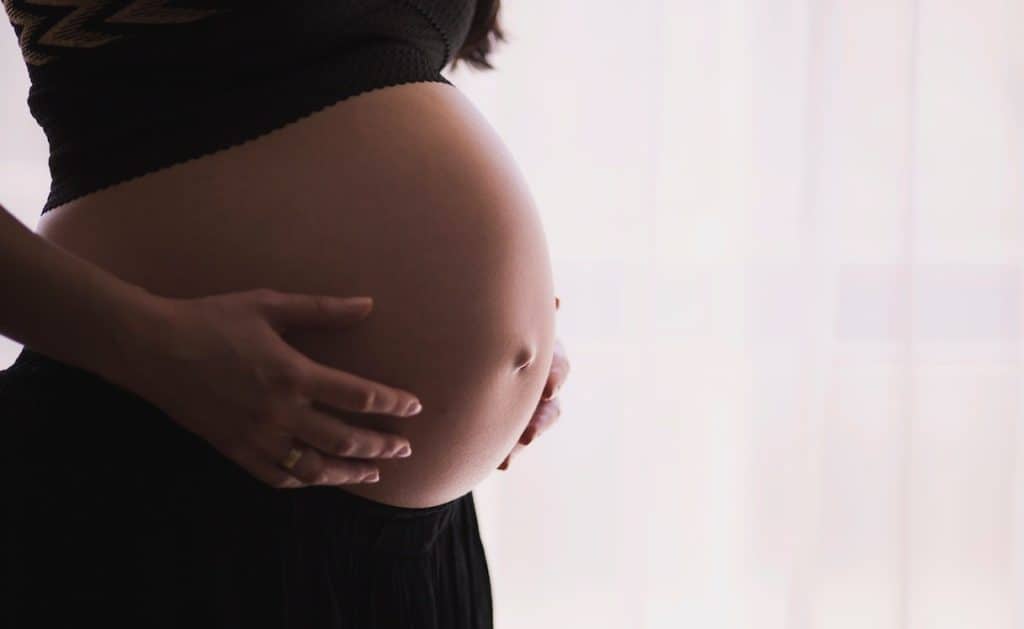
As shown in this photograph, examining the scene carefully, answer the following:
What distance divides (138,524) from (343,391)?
0.54 feet

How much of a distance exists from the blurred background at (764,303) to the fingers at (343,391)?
1.04 meters

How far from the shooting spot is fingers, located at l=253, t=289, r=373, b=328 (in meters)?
0.54

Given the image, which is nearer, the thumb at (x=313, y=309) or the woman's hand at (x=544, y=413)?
the thumb at (x=313, y=309)

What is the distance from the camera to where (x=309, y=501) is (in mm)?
611

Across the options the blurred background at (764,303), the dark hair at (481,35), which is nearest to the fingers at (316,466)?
the dark hair at (481,35)

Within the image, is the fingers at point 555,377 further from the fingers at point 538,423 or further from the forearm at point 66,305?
the forearm at point 66,305

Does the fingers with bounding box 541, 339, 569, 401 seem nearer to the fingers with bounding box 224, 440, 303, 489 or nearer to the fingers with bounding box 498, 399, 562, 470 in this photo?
the fingers with bounding box 498, 399, 562, 470

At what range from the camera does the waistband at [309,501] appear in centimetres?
58

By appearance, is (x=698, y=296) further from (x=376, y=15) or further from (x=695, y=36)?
(x=376, y=15)

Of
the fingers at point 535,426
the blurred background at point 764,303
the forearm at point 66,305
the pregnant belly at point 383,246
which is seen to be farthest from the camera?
the blurred background at point 764,303

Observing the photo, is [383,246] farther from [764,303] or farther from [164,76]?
[764,303]

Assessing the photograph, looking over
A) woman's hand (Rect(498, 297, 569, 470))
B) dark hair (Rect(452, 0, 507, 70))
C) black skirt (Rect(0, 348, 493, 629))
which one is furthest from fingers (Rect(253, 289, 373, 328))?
dark hair (Rect(452, 0, 507, 70))

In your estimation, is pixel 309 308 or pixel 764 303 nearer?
pixel 309 308

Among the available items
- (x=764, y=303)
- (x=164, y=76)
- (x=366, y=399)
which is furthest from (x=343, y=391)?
(x=764, y=303)
